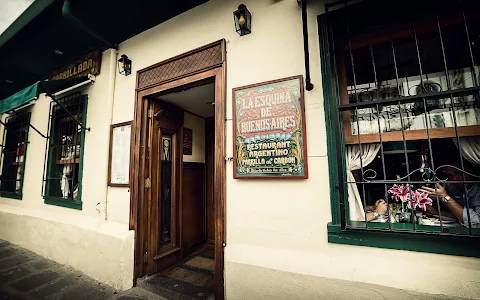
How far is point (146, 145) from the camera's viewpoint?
352 centimetres

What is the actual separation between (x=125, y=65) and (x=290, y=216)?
3592mm

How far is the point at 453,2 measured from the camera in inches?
72.8

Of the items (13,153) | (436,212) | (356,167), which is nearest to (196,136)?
(356,167)

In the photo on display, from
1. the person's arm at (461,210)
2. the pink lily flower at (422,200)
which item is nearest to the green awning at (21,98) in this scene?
the pink lily flower at (422,200)

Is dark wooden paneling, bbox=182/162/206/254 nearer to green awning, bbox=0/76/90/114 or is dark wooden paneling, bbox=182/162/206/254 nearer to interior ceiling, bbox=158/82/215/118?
interior ceiling, bbox=158/82/215/118

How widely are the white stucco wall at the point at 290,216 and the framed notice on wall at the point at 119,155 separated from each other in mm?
1926

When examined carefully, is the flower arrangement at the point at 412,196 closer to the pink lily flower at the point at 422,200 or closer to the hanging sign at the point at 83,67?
the pink lily flower at the point at 422,200

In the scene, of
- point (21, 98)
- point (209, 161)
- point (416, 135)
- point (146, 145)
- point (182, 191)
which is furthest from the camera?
point (209, 161)

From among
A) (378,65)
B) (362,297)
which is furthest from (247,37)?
(362,297)

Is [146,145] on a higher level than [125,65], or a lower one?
lower

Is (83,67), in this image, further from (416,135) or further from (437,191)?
(437,191)

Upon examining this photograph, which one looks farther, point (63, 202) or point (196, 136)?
point (196, 136)

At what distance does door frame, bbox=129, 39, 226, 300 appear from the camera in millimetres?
2625

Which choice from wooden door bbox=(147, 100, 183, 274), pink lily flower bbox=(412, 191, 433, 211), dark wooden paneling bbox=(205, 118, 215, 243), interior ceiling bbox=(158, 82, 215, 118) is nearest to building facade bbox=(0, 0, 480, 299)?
pink lily flower bbox=(412, 191, 433, 211)
